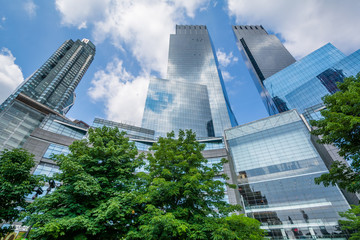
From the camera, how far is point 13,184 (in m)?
10.5

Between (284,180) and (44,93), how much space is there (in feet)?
455

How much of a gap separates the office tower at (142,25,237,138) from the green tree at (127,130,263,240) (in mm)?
63305

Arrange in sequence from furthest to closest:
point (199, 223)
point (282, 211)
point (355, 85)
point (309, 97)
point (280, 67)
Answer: point (280, 67), point (309, 97), point (282, 211), point (355, 85), point (199, 223)

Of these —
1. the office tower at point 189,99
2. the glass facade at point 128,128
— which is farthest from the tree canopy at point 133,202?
the office tower at point 189,99

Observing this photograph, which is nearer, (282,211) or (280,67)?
(282,211)

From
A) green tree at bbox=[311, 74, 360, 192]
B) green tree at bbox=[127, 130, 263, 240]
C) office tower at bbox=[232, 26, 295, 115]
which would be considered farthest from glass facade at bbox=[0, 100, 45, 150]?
office tower at bbox=[232, 26, 295, 115]

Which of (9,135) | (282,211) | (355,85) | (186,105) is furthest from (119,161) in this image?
(186,105)

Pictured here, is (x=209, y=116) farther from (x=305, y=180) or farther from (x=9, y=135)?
(x=9, y=135)

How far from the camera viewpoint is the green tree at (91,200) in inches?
309

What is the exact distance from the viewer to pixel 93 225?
7.75 meters

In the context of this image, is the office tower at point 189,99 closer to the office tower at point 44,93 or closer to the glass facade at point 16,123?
the glass facade at point 16,123

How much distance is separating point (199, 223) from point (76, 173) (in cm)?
771

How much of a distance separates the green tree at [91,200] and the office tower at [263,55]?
12139 centimetres

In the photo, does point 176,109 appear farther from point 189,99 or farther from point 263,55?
point 263,55
